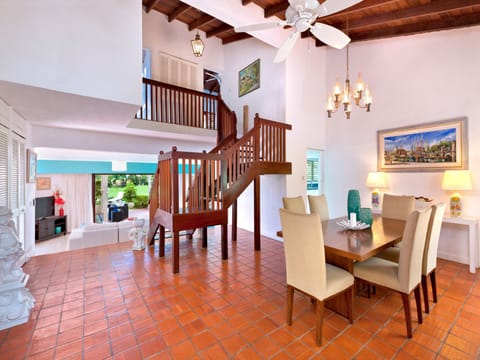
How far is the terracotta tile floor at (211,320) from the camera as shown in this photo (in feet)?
6.07

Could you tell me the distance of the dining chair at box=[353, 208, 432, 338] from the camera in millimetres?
1933

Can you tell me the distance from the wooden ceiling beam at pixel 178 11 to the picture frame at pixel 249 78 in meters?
1.92

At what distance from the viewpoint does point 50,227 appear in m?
7.58

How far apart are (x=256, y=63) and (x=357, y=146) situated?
10.4 ft

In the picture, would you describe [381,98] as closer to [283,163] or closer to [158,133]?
[283,163]

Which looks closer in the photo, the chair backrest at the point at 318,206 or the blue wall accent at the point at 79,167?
the chair backrest at the point at 318,206

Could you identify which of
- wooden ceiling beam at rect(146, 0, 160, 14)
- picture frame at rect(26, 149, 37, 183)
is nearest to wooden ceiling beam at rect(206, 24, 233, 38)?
wooden ceiling beam at rect(146, 0, 160, 14)

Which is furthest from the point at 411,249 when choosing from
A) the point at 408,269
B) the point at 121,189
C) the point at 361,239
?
the point at 121,189

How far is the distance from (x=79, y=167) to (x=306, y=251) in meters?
8.97

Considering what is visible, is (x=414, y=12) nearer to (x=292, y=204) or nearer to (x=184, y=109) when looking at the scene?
(x=292, y=204)

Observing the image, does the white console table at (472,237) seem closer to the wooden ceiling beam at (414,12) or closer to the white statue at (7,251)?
the wooden ceiling beam at (414,12)

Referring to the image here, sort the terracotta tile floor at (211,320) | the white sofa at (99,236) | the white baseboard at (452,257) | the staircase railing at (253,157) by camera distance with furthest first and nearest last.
Answer: the white sofa at (99,236)
the staircase railing at (253,157)
the white baseboard at (452,257)
the terracotta tile floor at (211,320)

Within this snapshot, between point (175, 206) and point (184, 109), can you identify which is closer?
point (175, 206)

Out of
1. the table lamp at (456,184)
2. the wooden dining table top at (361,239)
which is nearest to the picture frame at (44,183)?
the wooden dining table top at (361,239)
